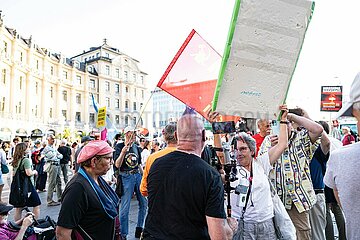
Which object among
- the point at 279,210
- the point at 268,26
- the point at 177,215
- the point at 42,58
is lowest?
the point at 279,210

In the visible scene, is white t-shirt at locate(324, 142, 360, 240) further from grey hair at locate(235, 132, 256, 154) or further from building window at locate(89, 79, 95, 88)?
building window at locate(89, 79, 95, 88)

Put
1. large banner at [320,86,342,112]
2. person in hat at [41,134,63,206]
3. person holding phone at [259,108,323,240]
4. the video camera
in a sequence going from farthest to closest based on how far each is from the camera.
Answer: large banner at [320,86,342,112] < person in hat at [41,134,63,206] < person holding phone at [259,108,323,240] < the video camera

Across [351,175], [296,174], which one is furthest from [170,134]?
[351,175]

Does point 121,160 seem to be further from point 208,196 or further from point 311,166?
point 208,196

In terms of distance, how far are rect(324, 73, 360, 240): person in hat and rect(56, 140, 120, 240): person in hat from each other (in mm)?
1842

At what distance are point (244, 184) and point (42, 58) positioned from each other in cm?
5428

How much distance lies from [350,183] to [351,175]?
39 mm

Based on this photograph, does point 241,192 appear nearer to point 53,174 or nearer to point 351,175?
point 351,175

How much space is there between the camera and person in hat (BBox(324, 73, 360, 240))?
4.87 ft

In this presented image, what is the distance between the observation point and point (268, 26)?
2414 mm

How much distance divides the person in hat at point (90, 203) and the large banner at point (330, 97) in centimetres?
1553

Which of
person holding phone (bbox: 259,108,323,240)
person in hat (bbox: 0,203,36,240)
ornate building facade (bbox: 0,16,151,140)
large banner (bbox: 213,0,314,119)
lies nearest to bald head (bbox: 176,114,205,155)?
large banner (bbox: 213,0,314,119)

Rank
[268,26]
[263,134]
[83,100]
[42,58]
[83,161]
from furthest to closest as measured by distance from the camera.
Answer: [83,100]
[42,58]
[263,134]
[83,161]
[268,26]

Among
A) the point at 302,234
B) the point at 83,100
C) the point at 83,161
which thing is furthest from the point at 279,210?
the point at 83,100
